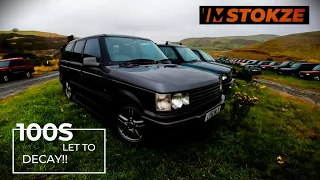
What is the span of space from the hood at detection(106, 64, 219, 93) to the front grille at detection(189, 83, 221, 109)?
0.07 m

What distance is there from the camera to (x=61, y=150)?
311cm

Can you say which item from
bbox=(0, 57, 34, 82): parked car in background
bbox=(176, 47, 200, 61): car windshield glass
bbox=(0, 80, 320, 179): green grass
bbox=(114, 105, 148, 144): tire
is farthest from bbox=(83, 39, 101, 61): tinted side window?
bbox=(0, 57, 34, 82): parked car in background

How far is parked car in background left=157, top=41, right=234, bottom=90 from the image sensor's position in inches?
235

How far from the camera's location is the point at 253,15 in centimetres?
573

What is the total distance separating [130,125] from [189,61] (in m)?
3.98

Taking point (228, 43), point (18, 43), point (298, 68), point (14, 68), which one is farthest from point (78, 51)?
point (228, 43)

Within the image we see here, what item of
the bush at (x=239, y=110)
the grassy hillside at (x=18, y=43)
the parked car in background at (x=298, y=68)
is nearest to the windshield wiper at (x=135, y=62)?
the bush at (x=239, y=110)

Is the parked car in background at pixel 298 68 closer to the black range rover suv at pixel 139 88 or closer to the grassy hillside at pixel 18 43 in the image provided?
the black range rover suv at pixel 139 88

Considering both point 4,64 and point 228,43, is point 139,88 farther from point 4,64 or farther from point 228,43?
point 228,43

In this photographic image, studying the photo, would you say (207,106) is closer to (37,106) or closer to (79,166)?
(79,166)

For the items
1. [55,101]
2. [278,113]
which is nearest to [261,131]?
[278,113]

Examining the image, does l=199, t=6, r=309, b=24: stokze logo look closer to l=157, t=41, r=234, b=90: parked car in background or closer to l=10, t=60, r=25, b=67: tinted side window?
l=157, t=41, r=234, b=90: parked car in background

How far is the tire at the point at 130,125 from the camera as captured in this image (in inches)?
111

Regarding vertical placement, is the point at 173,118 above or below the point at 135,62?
below
